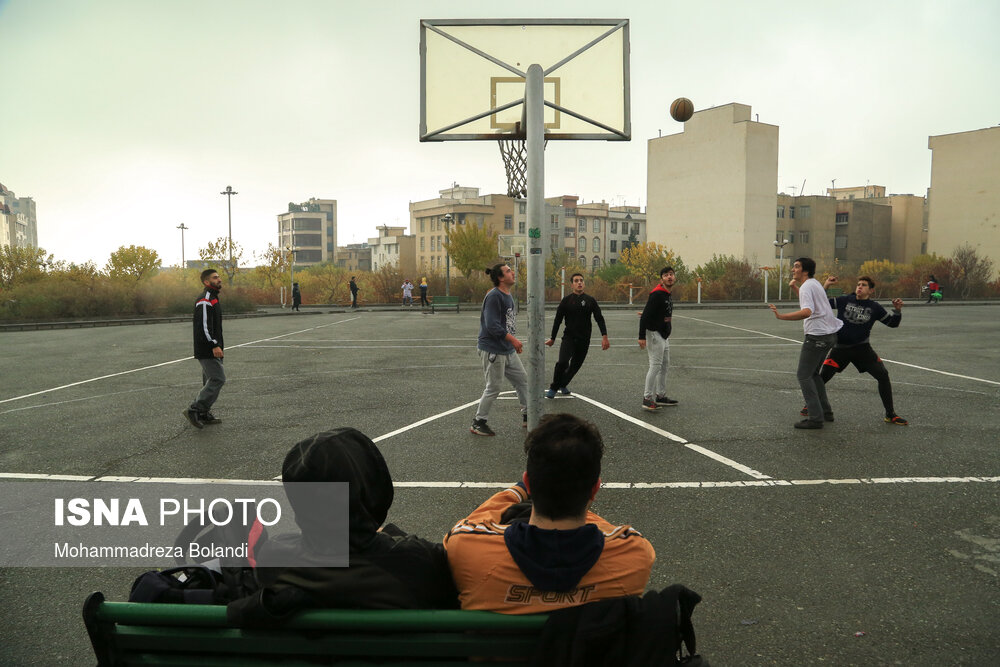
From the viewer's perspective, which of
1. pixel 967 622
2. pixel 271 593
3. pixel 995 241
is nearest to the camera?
pixel 271 593

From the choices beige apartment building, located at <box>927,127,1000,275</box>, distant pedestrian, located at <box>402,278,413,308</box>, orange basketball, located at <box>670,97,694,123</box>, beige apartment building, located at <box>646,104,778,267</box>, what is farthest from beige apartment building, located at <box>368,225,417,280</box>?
orange basketball, located at <box>670,97,694,123</box>

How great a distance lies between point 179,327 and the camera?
26344 millimetres

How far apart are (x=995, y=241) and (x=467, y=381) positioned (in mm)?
75070

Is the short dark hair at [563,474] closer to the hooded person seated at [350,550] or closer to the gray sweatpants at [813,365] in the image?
the hooded person seated at [350,550]

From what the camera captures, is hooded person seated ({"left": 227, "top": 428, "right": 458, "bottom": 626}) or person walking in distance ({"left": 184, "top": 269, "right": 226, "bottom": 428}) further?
person walking in distance ({"left": 184, "top": 269, "right": 226, "bottom": 428})

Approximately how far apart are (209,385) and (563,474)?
23.7 ft

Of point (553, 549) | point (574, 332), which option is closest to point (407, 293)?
point (574, 332)

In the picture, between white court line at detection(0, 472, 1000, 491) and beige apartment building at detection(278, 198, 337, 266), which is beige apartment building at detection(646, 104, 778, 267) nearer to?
white court line at detection(0, 472, 1000, 491)

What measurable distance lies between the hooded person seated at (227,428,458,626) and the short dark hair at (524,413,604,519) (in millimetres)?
366

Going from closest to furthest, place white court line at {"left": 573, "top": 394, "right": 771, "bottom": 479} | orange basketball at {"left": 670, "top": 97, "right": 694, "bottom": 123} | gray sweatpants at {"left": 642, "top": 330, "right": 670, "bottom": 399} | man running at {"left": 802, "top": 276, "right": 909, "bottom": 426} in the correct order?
white court line at {"left": 573, "top": 394, "right": 771, "bottom": 479} → man running at {"left": 802, "top": 276, "right": 909, "bottom": 426} → gray sweatpants at {"left": 642, "top": 330, "right": 670, "bottom": 399} → orange basketball at {"left": 670, "top": 97, "right": 694, "bottom": 123}

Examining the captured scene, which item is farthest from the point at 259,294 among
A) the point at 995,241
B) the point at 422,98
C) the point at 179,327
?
the point at 995,241

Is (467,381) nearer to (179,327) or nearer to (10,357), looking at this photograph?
(10,357)

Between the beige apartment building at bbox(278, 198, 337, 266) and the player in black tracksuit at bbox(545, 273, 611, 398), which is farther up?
the beige apartment building at bbox(278, 198, 337, 266)

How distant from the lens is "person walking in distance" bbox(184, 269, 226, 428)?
26.7ft
